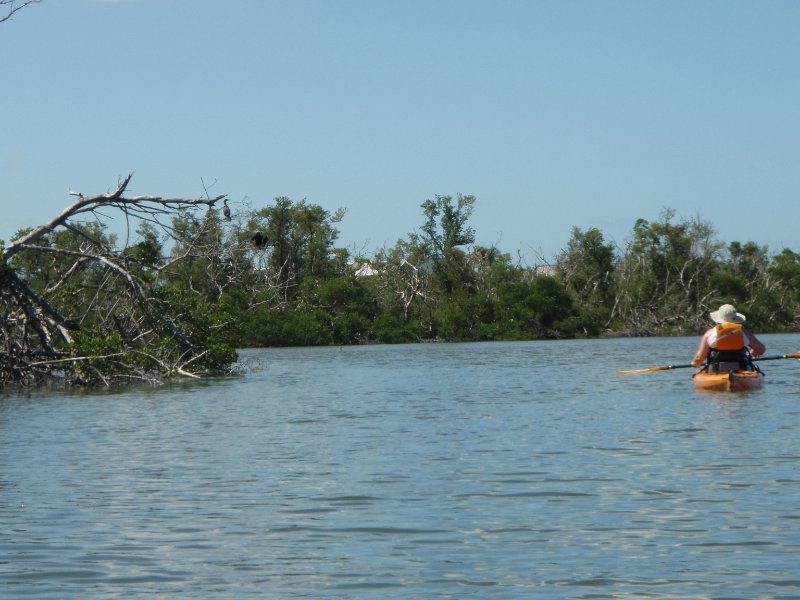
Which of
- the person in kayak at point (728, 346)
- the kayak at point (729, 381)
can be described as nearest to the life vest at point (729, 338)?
the person in kayak at point (728, 346)

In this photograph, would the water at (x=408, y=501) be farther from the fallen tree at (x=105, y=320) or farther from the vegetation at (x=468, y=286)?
the vegetation at (x=468, y=286)

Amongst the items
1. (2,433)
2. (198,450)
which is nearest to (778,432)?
(198,450)

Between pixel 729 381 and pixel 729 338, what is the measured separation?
111cm

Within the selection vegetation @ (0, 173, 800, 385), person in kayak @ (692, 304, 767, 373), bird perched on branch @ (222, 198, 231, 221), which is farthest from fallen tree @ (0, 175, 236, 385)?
vegetation @ (0, 173, 800, 385)

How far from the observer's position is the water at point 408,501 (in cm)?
819

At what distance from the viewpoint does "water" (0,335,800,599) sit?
322 inches

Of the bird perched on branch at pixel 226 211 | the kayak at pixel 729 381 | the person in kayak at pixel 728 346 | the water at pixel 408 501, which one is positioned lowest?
the water at pixel 408 501

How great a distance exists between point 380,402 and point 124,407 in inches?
193

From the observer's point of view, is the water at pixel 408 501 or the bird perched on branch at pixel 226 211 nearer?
the water at pixel 408 501

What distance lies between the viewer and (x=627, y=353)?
49812mm

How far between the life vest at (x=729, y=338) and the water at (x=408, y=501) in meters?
1.61

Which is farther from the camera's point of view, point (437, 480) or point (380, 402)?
point (380, 402)

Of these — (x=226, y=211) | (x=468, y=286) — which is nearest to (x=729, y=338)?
(x=226, y=211)

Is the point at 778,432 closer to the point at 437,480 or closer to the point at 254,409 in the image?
the point at 437,480
